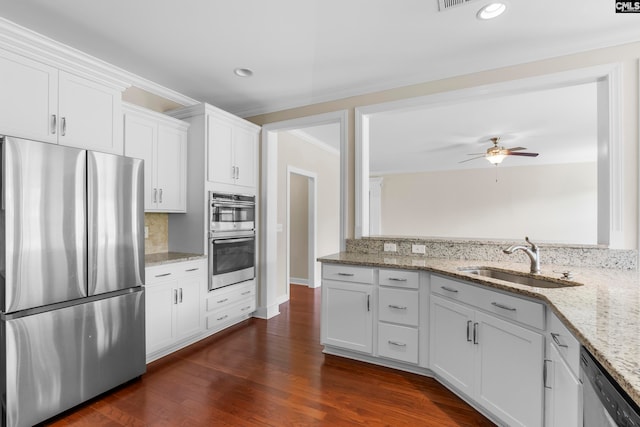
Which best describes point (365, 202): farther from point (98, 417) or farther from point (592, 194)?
point (592, 194)

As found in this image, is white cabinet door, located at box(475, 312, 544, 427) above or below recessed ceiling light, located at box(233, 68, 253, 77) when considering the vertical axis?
below

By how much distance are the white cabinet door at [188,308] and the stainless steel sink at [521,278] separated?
246cm

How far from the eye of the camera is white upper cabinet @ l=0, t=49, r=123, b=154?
1901mm

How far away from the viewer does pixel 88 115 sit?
226cm

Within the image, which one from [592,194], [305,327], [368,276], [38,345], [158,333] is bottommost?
[305,327]

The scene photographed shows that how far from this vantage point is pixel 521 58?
103 inches

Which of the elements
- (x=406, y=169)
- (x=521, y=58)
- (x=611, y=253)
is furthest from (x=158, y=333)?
(x=406, y=169)

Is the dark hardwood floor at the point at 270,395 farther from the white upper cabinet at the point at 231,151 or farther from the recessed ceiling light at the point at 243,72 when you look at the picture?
the recessed ceiling light at the point at 243,72

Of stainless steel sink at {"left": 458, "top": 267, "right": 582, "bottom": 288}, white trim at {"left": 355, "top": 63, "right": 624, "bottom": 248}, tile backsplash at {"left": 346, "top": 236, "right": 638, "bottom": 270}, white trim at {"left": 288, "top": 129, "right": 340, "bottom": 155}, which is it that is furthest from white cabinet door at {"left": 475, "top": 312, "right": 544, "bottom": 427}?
white trim at {"left": 288, "top": 129, "right": 340, "bottom": 155}

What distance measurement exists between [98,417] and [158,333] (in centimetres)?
77

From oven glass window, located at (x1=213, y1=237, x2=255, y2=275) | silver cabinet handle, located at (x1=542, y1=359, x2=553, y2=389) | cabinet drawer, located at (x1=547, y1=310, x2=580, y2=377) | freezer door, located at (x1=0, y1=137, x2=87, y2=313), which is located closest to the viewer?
cabinet drawer, located at (x1=547, y1=310, x2=580, y2=377)

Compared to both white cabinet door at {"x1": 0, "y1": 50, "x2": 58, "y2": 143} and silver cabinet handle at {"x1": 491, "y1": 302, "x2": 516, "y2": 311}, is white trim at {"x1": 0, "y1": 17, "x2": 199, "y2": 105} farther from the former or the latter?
silver cabinet handle at {"x1": 491, "y1": 302, "x2": 516, "y2": 311}

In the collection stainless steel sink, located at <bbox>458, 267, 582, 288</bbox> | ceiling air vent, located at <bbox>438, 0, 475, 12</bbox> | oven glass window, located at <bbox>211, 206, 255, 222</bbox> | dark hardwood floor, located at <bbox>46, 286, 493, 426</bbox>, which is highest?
ceiling air vent, located at <bbox>438, 0, 475, 12</bbox>

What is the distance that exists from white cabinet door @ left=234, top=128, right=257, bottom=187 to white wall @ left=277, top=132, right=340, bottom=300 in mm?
687
